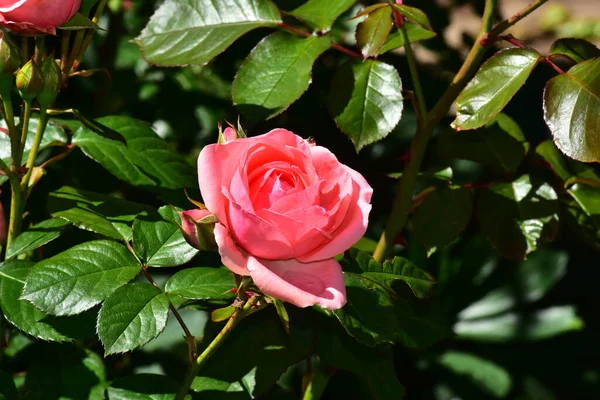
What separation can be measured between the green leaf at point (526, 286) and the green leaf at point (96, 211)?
0.83 m

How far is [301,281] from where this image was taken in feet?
2.14

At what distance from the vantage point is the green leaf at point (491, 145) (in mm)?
1024

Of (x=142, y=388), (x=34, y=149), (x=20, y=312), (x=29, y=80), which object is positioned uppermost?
(x=29, y=80)

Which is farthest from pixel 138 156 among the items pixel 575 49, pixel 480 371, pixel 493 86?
pixel 480 371

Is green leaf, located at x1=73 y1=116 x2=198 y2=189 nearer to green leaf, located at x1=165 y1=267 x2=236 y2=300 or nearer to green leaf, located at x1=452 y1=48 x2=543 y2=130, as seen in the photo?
green leaf, located at x1=165 y1=267 x2=236 y2=300

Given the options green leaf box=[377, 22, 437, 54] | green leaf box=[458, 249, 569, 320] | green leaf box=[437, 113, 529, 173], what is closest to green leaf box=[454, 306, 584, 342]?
green leaf box=[458, 249, 569, 320]

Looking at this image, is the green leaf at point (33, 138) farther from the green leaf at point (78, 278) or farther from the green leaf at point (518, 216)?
the green leaf at point (518, 216)

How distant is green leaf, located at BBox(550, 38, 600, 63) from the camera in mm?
879

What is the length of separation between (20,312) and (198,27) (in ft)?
1.36

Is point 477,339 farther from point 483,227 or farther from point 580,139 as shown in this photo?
point 580,139

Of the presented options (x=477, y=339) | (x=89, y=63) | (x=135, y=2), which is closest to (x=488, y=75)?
(x=477, y=339)

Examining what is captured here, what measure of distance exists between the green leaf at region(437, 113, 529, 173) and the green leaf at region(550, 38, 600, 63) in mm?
171

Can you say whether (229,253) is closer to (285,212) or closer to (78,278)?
(285,212)

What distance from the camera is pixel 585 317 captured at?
157 centimetres
